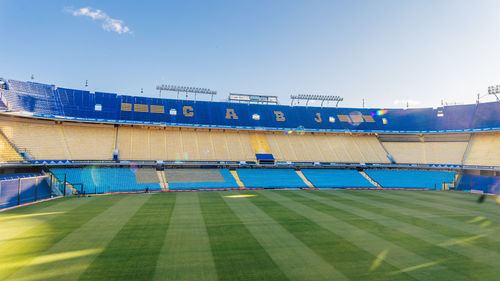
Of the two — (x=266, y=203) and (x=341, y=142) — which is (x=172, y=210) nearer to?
(x=266, y=203)

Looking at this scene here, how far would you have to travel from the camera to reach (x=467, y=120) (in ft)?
140

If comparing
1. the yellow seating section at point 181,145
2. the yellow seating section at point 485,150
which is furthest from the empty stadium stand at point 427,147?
the yellow seating section at point 181,145

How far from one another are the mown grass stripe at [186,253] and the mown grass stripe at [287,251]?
106 inches

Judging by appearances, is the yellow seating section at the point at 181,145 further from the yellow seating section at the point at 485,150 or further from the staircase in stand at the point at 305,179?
the yellow seating section at the point at 485,150

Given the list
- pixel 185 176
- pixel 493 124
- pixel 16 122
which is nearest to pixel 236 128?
pixel 185 176

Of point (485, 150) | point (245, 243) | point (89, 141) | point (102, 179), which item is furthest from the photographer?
point (485, 150)

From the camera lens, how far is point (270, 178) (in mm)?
36406

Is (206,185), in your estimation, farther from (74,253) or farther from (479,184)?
(479,184)

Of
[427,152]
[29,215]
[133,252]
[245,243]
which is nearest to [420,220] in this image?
[245,243]

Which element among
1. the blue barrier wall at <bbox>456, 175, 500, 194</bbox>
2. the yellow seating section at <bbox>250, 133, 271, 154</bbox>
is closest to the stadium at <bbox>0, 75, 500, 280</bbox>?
the blue barrier wall at <bbox>456, 175, 500, 194</bbox>

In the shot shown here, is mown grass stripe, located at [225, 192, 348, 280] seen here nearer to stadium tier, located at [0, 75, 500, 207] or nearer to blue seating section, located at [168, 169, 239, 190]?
blue seating section, located at [168, 169, 239, 190]

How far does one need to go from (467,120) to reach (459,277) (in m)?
44.5

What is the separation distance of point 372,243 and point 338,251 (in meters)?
2.31

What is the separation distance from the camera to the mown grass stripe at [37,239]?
9.98 metres
